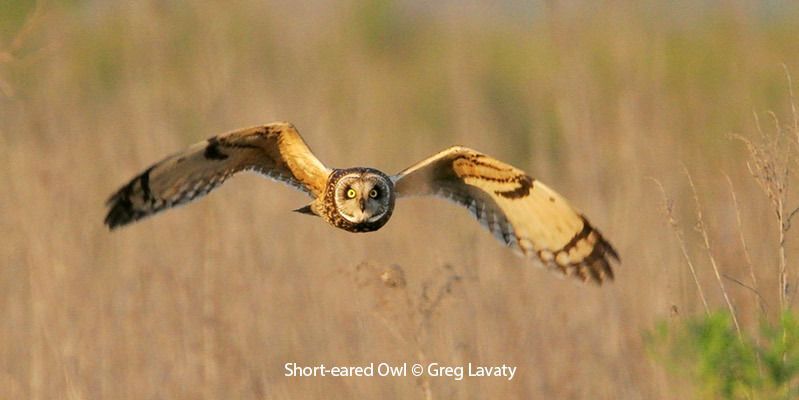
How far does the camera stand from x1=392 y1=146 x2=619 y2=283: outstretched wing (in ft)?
14.5

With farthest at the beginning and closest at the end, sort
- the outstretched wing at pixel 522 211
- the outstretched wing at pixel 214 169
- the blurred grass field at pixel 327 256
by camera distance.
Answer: the blurred grass field at pixel 327 256 → the outstretched wing at pixel 522 211 → the outstretched wing at pixel 214 169

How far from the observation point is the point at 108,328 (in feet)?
18.9

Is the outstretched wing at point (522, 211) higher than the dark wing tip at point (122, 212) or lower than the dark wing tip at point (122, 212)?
lower

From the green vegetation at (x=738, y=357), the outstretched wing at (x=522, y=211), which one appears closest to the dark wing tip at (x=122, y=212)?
the outstretched wing at (x=522, y=211)

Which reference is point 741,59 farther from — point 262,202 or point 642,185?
point 262,202

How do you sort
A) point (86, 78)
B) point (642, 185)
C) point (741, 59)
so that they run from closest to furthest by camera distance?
point (642, 185), point (741, 59), point (86, 78)

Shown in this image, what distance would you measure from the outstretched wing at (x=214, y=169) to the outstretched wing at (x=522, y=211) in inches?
12.2

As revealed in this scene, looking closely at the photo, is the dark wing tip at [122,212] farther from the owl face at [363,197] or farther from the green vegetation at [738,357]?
the green vegetation at [738,357]

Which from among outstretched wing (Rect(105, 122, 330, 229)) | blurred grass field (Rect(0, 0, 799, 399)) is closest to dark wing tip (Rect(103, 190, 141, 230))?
outstretched wing (Rect(105, 122, 330, 229))

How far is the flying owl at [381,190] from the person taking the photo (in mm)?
4199

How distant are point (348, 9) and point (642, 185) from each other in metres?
8.20

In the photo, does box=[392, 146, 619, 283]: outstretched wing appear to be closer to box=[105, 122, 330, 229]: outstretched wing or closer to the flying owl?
the flying owl

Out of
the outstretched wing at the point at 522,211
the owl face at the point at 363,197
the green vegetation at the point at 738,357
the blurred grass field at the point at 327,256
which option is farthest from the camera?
the blurred grass field at the point at 327,256

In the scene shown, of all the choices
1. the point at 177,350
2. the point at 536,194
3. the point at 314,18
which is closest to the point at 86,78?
the point at 314,18
